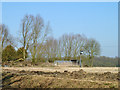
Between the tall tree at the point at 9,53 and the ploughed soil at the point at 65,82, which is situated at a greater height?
the tall tree at the point at 9,53

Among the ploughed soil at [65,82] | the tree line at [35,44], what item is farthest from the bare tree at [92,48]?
the ploughed soil at [65,82]

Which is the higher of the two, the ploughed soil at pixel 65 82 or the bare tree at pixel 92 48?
the bare tree at pixel 92 48

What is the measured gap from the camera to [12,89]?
9914 millimetres

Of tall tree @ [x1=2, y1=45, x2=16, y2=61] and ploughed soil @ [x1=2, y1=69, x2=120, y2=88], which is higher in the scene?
tall tree @ [x1=2, y1=45, x2=16, y2=61]

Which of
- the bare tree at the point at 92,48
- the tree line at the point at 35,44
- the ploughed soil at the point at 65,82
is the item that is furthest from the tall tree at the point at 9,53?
the ploughed soil at the point at 65,82

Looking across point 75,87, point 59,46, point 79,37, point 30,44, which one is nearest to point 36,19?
point 30,44

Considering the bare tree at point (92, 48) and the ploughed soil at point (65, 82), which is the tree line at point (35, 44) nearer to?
the bare tree at point (92, 48)

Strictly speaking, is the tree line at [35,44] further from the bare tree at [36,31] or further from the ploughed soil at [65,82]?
the ploughed soil at [65,82]

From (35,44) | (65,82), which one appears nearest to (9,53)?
(35,44)

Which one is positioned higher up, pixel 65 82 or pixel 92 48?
pixel 92 48

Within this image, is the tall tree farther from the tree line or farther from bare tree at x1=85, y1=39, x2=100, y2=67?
bare tree at x1=85, y1=39, x2=100, y2=67

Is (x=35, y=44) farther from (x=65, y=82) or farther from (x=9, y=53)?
(x=65, y=82)

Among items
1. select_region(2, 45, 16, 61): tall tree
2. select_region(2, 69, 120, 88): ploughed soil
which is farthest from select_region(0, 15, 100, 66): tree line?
select_region(2, 69, 120, 88): ploughed soil

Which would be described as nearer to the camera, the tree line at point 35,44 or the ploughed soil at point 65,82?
the ploughed soil at point 65,82
